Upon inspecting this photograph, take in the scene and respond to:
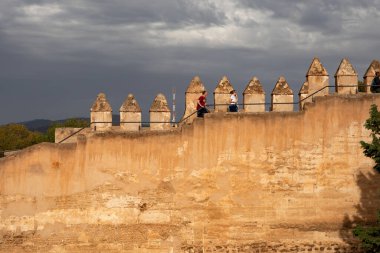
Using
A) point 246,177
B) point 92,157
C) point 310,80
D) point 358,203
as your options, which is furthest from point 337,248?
point 92,157

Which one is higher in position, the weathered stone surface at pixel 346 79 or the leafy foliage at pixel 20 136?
the weathered stone surface at pixel 346 79

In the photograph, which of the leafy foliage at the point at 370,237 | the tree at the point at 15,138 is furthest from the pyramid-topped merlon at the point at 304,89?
the tree at the point at 15,138

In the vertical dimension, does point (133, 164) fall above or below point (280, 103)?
below

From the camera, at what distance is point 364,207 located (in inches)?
706

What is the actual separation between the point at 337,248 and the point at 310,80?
4.38 m

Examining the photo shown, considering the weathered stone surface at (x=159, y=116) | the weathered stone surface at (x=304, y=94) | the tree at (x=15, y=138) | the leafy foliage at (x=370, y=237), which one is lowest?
the leafy foliage at (x=370, y=237)

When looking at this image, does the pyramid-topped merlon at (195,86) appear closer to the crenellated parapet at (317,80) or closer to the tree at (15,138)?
the crenellated parapet at (317,80)

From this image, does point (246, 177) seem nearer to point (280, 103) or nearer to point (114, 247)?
point (280, 103)

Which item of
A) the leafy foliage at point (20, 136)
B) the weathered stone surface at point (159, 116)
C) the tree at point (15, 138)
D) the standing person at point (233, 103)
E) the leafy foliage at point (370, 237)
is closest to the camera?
the leafy foliage at point (370, 237)

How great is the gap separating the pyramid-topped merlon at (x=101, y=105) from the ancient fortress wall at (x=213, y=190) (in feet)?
6.66

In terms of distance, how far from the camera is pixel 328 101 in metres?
18.0

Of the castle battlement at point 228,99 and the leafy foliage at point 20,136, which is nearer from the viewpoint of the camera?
the castle battlement at point 228,99

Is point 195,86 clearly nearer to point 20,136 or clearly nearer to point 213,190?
point 213,190

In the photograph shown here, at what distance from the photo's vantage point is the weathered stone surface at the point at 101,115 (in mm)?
19750
